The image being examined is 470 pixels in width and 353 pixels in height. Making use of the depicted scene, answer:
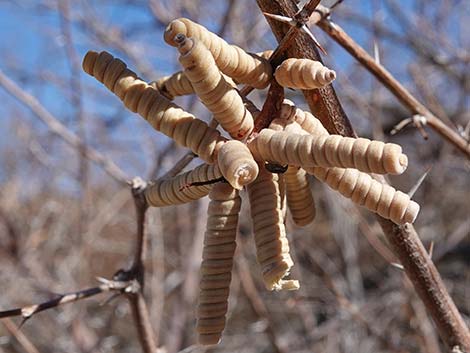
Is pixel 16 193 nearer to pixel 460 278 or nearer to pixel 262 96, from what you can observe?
pixel 262 96

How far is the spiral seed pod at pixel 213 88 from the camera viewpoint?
19.2 inches

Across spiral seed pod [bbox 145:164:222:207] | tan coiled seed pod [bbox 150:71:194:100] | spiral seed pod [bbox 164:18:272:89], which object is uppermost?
tan coiled seed pod [bbox 150:71:194:100]

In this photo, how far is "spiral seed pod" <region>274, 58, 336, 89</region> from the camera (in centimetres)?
53

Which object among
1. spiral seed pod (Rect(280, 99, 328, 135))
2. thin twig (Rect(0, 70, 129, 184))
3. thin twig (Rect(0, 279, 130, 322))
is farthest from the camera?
thin twig (Rect(0, 70, 129, 184))

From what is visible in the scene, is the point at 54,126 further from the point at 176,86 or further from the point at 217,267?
the point at 217,267

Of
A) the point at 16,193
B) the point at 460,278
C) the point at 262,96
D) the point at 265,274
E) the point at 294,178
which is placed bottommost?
the point at 265,274

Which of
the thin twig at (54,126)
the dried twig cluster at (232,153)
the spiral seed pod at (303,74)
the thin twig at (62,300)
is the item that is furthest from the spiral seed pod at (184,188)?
the thin twig at (54,126)

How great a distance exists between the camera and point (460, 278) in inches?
142

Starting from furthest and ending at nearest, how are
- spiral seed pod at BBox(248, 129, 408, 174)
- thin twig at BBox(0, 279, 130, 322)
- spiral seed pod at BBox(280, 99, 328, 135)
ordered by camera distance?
1. thin twig at BBox(0, 279, 130, 322)
2. spiral seed pod at BBox(280, 99, 328, 135)
3. spiral seed pod at BBox(248, 129, 408, 174)

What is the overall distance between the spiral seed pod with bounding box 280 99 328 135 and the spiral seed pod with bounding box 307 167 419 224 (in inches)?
2.4

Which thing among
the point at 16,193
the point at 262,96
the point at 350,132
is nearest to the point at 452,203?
the point at 262,96

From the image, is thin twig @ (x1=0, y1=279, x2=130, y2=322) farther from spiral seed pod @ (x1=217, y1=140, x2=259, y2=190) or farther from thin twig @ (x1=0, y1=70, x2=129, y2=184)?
thin twig @ (x1=0, y1=70, x2=129, y2=184)

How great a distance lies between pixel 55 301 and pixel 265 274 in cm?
37

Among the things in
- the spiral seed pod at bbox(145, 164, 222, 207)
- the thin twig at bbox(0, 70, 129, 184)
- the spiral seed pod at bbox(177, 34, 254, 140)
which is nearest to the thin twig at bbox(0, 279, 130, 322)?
the spiral seed pod at bbox(145, 164, 222, 207)
